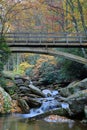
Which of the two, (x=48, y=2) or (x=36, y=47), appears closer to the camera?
(x=36, y=47)

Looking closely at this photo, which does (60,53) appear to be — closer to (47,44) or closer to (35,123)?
(47,44)

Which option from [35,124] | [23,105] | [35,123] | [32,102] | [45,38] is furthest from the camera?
[45,38]

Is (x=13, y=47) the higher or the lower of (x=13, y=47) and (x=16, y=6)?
the lower

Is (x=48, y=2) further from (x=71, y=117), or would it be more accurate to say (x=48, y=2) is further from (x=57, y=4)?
(x=71, y=117)

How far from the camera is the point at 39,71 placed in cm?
3859

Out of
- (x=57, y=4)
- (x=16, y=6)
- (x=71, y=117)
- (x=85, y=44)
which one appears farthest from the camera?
(x=57, y=4)

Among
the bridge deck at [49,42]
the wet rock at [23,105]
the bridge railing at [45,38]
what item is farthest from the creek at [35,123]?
the bridge railing at [45,38]

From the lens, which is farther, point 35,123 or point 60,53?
point 60,53

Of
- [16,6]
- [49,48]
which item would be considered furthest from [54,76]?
[16,6]

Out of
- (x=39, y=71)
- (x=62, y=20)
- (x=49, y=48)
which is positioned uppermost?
(x=62, y=20)

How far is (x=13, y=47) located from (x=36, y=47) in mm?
1963

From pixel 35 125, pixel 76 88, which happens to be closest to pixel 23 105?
pixel 76 88

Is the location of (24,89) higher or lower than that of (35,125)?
lower

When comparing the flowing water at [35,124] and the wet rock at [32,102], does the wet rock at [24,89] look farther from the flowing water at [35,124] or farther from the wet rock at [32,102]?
the flowing water at [35,124]
